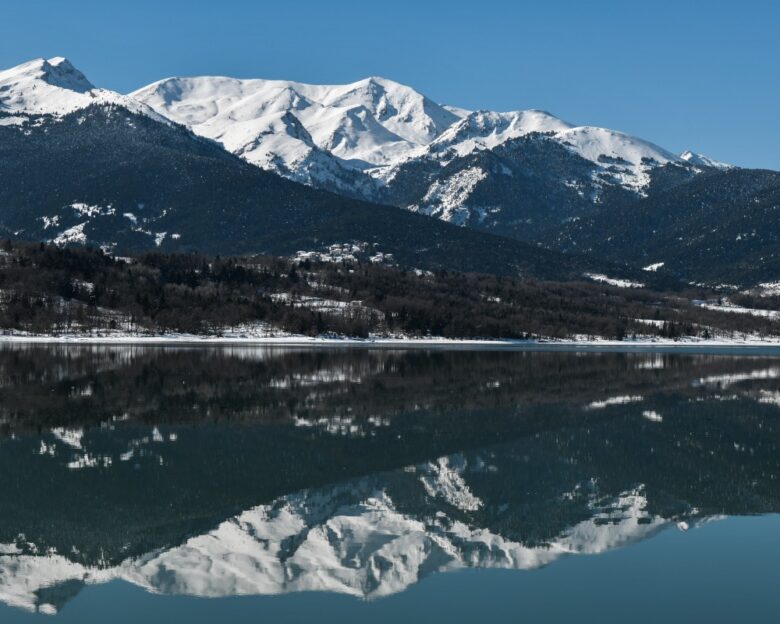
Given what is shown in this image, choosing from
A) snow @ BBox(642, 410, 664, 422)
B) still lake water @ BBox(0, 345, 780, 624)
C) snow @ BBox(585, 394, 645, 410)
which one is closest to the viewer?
still lake water @ BBox(0, 345, 780, 624)

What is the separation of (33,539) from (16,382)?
62.1 metres

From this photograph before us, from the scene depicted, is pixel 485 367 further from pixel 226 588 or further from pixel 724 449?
pixel 226 588

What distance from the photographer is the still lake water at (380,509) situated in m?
28.1

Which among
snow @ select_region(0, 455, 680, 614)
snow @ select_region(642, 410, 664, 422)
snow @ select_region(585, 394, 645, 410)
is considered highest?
snow @ select_region(642, 410, 664, 422)

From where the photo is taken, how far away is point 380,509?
39.9 metres

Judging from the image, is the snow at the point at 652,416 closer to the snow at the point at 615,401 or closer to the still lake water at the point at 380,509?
the still lake water at the point at 380,509

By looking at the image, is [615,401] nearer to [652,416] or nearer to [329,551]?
[652,416]

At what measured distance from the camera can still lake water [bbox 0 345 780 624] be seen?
1105 inches

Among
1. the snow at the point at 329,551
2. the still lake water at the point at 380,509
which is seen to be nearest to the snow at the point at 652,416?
the still lake water at the point at 380,509

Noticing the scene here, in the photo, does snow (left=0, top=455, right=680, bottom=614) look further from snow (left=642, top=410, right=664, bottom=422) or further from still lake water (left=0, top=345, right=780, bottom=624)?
snow (left=642, top=410, right=664, bottom=422)

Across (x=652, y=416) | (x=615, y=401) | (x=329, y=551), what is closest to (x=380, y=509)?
(x=329, y=551)

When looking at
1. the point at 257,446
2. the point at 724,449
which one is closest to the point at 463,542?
the point at 257,446

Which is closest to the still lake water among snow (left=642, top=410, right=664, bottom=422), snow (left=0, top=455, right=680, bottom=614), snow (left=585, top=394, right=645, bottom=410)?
snow (left=0, top=455, right=680, bottom=614)

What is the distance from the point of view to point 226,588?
94.9 feet
